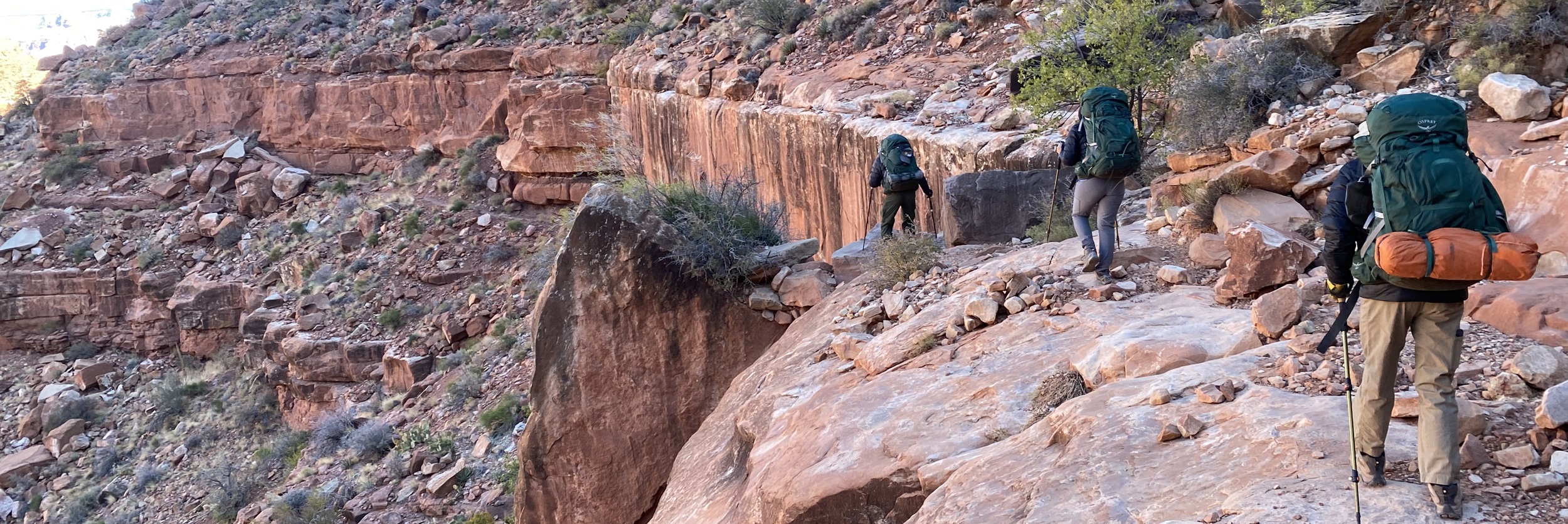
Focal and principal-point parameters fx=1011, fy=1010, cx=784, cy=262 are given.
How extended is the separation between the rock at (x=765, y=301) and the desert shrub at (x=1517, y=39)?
205 inches

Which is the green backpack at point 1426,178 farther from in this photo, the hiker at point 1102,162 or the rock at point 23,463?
the rock at point 23,463

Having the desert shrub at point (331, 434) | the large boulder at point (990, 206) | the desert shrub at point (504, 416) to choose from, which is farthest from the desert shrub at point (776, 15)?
the large boulder at point (990, 206)

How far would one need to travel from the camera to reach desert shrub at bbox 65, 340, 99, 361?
24.5 metres

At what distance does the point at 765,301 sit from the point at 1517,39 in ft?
18.7

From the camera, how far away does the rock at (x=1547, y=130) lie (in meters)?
5.69

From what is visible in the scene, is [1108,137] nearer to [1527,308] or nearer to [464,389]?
[1527,308]

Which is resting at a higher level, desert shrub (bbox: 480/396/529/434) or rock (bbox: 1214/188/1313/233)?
rock (bbox: 1214/188/1313/233)

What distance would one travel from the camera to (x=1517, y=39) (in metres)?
6.66

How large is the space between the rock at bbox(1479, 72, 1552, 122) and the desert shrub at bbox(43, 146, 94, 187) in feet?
108

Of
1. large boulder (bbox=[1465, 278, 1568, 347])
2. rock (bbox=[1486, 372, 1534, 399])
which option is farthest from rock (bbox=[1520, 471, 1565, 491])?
large boulder (bbox=[1465, 278, 1568, 347])

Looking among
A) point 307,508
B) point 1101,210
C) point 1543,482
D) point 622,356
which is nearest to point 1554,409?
point 1543,482

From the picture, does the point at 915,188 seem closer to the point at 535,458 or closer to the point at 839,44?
the point at 535,458

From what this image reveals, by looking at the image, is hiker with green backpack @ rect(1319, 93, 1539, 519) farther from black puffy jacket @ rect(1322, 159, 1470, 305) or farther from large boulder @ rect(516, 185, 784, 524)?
large boulder @ rect(516, 185, 784, 524)

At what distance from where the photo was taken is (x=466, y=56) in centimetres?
2584
